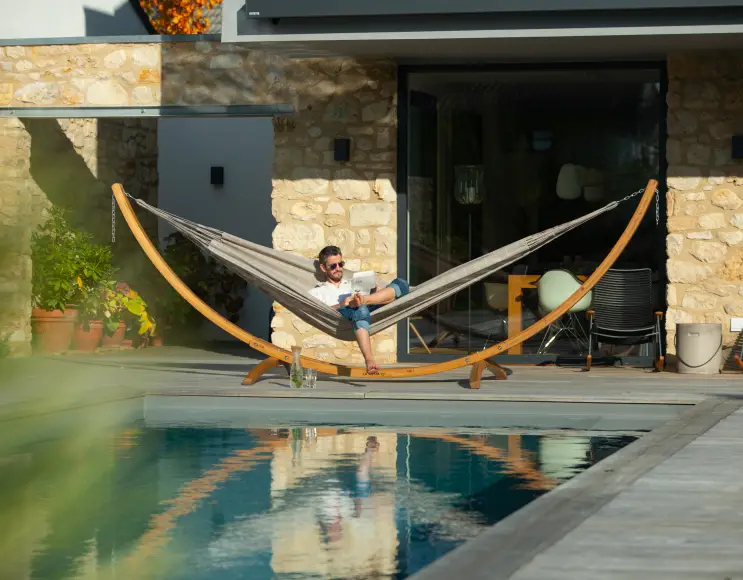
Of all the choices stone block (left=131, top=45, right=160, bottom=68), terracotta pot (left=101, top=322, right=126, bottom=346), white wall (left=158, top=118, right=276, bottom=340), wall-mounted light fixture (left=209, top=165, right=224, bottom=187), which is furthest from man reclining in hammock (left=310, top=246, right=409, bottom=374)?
wall-mounted light fixture (left=209, top=165, right=224, bottom=187)

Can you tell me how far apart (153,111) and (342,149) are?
1.59 metres

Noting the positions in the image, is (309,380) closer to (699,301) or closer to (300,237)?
(300,237)

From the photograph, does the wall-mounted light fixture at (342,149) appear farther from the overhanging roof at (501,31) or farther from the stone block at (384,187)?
the overhanging roof at (501,31)

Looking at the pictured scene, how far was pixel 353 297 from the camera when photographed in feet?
25.9

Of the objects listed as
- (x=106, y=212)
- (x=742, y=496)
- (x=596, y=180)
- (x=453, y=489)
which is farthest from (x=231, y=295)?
(x=742, y=496)

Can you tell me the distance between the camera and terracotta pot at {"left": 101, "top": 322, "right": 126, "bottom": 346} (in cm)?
1175

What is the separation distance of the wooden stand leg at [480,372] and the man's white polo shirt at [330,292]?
0.99 m

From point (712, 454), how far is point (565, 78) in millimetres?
5515

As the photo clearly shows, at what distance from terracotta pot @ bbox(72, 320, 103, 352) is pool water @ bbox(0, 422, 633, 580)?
425 centimetres

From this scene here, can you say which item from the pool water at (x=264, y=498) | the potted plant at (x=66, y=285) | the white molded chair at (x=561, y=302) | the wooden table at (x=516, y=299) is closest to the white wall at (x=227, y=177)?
the potted plant at (x=66, y=285)

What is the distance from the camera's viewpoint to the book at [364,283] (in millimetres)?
8133

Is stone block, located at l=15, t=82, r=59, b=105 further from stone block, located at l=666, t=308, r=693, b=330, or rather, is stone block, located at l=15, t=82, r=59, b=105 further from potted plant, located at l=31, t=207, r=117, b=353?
stone block, located at l=666, t=308, r=693, b=330

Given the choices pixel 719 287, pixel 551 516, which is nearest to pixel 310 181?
pixel 719 287

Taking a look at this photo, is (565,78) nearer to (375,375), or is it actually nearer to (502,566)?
(375,375)
